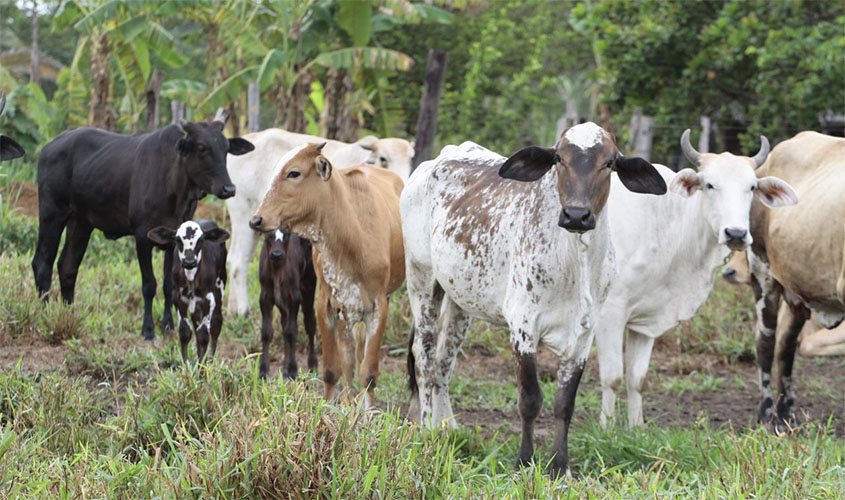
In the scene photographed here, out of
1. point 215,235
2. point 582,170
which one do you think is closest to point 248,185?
point 215,235

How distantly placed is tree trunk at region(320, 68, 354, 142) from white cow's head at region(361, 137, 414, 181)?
4.19 metres

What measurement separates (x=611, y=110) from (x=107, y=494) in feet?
47.8

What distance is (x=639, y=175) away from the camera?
5.25 m

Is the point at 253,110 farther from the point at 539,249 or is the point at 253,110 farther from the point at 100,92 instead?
the point at 539,249

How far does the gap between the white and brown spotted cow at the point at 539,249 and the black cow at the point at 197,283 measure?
1537 millimetres

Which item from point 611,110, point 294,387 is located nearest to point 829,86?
point 611,110

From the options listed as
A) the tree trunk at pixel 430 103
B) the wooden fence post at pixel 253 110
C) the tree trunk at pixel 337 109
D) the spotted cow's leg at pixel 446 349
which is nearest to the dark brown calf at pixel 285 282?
the spotted cow's leg at pixel 446 349

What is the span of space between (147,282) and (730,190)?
4.30m

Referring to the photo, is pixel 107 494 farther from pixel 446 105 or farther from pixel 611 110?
pixel 446 105

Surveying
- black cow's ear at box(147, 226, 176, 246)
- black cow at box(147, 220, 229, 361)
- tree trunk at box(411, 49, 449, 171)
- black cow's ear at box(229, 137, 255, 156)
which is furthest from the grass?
tree trunk at box(411, 49, 449, 171)

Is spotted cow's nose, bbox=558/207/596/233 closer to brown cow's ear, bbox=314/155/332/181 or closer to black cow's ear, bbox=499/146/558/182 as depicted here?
black cow's ear, bbox=499/146/558/182

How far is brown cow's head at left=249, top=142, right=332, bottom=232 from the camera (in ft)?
19.7

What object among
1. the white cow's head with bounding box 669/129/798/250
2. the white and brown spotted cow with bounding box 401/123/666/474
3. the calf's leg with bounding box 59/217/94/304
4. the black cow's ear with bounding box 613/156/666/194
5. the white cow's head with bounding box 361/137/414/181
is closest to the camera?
the white and brown spotted cow with bounding box 401/123/666/474

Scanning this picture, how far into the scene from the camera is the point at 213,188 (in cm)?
741
